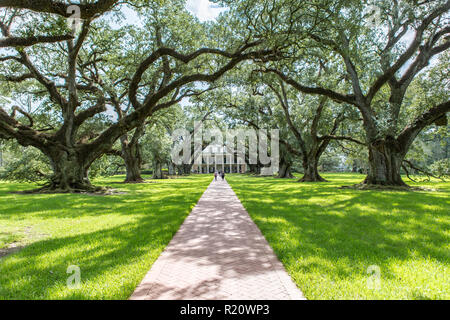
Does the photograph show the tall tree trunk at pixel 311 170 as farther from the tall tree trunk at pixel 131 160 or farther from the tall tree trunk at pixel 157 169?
the tall tree trunk at pixel 157 169

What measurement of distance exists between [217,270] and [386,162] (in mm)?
15660

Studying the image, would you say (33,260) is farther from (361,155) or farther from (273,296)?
(361,155)

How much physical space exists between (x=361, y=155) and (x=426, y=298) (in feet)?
89.7

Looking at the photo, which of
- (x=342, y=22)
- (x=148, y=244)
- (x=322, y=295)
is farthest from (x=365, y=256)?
(x=342, y=22)

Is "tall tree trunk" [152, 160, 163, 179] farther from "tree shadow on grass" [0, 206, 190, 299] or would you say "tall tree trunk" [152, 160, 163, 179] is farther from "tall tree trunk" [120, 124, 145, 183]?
"tree shadow on grass" [0, 206, 190, 299]

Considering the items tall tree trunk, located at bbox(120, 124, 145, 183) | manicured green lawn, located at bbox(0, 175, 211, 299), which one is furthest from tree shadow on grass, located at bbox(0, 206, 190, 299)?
tall tree trunk, located at bbox(120, 124, 145, 183)

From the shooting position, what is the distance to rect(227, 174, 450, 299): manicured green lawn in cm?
329

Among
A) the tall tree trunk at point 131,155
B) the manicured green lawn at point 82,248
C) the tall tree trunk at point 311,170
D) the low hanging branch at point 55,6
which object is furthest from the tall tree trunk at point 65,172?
the tall tree trunk at point 311,170

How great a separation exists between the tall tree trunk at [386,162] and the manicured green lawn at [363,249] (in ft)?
24.2

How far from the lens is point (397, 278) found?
11.7 ft

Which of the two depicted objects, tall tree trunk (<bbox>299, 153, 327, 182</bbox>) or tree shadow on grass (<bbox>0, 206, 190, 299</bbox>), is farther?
tall tree trunk (<bbox>299, 153, 327, 182</bbox>)

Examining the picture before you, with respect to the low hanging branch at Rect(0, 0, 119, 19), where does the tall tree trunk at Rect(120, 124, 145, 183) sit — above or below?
below

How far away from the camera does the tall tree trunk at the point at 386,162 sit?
1595 centimetres

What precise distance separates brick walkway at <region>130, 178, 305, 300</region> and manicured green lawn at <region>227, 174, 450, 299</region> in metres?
0.29
